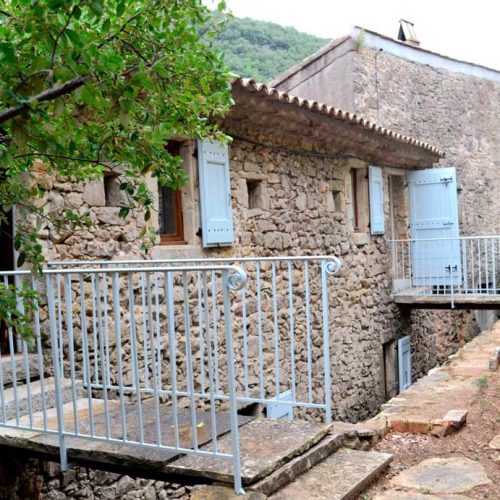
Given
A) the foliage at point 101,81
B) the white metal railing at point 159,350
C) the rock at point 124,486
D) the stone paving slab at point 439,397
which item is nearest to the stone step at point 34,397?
the white metal railing at point 159,350

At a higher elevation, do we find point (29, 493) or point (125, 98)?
point (125, 98)

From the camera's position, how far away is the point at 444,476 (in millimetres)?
3287

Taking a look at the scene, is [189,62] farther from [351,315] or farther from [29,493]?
[351,315]

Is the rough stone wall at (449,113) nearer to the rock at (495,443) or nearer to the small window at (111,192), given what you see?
the small window at (111,192)

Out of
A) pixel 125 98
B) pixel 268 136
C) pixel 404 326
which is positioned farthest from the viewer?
pixel 404 326

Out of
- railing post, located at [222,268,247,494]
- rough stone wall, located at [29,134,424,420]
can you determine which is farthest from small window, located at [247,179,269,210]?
railing post, located at [222,268,247,494]

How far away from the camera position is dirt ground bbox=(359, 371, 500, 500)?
3.10 metres

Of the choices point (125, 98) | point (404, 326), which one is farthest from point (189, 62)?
point (404, 326)

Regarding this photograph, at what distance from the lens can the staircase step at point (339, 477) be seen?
2.76m

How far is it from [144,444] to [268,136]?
13.3ft

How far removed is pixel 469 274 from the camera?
12.2 meters

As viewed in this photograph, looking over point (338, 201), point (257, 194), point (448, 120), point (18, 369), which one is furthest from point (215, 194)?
point (448, 120)

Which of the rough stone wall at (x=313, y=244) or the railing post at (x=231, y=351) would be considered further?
the rough stone wall at (x=313, y=244)

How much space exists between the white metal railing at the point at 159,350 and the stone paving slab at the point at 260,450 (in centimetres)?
7
